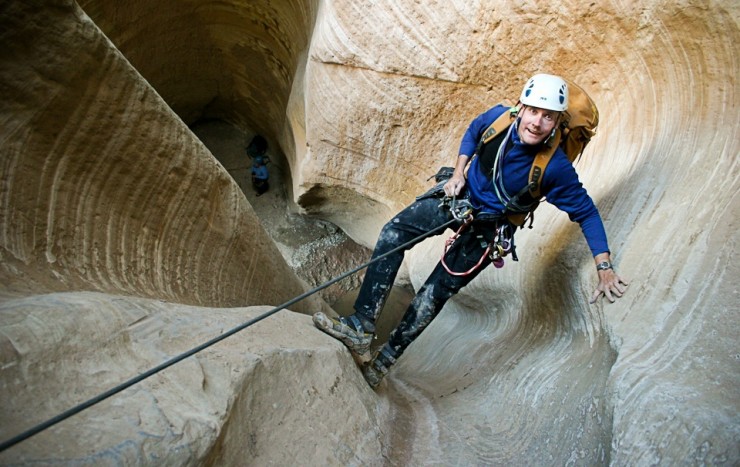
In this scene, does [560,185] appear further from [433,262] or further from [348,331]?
[433,262]

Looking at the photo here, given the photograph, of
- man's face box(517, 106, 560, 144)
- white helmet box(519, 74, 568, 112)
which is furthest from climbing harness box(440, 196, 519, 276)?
white helmet box(519, 74, 568, 112)

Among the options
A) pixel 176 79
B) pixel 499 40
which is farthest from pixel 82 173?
pixel 176 79

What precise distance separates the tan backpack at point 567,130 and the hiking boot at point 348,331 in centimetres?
97

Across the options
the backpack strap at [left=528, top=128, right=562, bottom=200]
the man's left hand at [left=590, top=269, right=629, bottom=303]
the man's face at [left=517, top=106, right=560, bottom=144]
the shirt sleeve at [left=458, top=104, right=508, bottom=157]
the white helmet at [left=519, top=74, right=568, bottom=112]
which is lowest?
the man's left hand at [left=590, top=269, right=629, bottom=303]

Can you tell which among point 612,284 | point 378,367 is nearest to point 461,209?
point 612,284

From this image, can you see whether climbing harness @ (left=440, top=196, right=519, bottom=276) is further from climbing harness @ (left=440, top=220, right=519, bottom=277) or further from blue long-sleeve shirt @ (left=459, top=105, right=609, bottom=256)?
blue long-sleeve shirt @ (left=459, top=105, right=609, bottom=256)

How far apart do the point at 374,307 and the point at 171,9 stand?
13.3 feet

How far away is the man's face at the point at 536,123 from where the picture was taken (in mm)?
2334

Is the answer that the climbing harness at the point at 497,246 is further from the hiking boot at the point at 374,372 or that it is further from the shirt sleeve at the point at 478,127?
the hiking boot at the point at 374,372

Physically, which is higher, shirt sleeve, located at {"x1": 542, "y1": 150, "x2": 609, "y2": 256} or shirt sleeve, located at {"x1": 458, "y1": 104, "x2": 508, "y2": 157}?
shirt sleeve, located at {"x1": 458, "y1": 104, "x2": 508, "y2": 157}

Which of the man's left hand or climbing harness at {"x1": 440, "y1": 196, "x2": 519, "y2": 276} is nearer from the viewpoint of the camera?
the man's left hand

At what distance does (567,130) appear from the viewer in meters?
2.51

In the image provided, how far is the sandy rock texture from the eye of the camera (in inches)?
68.4

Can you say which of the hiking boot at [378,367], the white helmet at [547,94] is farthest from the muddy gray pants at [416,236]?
the white helmet at [547,94]
